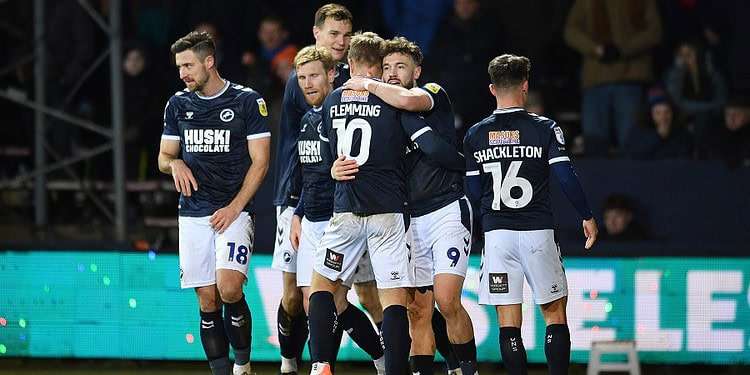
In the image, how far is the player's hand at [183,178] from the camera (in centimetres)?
1020

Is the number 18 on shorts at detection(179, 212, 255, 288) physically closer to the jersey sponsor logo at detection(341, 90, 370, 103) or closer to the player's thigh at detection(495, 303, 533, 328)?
the jersey sponsor logo at detection(341, 90, 370, 103)

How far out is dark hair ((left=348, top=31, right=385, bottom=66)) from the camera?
9.45 m

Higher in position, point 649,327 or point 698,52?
point 698,52

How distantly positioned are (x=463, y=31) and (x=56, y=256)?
15.3 ft

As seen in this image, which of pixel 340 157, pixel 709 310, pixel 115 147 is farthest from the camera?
pixel 115 147

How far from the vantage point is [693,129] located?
14.3 meters

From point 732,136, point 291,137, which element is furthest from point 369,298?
point 732,136

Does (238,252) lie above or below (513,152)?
below

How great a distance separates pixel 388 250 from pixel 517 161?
3.28 feet

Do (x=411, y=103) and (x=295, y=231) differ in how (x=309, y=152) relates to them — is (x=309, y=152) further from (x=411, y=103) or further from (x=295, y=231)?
(x=411, y=103)

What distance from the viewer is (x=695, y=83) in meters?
14.6

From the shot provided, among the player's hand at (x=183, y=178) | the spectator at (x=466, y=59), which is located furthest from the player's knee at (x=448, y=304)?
the spectator at (x=466, y=59)

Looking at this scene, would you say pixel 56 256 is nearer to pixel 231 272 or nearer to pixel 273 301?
pixel 273 301

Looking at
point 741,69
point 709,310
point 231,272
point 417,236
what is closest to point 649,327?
point 709,310
